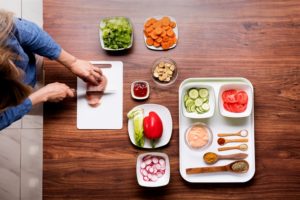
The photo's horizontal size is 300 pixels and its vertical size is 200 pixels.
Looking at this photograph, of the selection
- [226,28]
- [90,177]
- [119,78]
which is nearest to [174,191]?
[90,177]

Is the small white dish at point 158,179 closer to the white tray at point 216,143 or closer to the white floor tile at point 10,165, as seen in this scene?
the white tray at point 216,143

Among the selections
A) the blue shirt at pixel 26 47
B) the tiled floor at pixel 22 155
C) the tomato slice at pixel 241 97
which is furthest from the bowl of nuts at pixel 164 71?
the tiled floor at pixel 22 155

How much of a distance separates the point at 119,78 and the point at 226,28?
1.32 ft

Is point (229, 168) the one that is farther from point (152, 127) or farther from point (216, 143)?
point (152, 127)

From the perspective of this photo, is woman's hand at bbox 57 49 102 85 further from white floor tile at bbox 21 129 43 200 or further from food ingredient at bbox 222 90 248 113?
white floor tile at bbox 21 129 43 200

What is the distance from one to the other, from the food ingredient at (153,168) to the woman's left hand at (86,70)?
316 millimetres

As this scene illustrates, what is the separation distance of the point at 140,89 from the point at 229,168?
1.31ft

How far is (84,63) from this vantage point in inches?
51.6

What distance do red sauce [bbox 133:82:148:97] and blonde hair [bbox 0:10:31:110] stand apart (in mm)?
410

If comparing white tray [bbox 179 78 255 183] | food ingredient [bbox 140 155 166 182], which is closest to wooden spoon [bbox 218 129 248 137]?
white tray [bbox 179 78 255 183]

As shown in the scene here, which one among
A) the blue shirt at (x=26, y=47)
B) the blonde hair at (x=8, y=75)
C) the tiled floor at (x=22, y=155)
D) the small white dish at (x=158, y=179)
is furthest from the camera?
the tiled floor at (x=22, y=155)

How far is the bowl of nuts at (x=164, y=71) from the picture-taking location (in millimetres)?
1318

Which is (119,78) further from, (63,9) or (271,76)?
(271,76)

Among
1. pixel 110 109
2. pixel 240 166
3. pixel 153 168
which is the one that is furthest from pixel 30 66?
pixel 240 166
